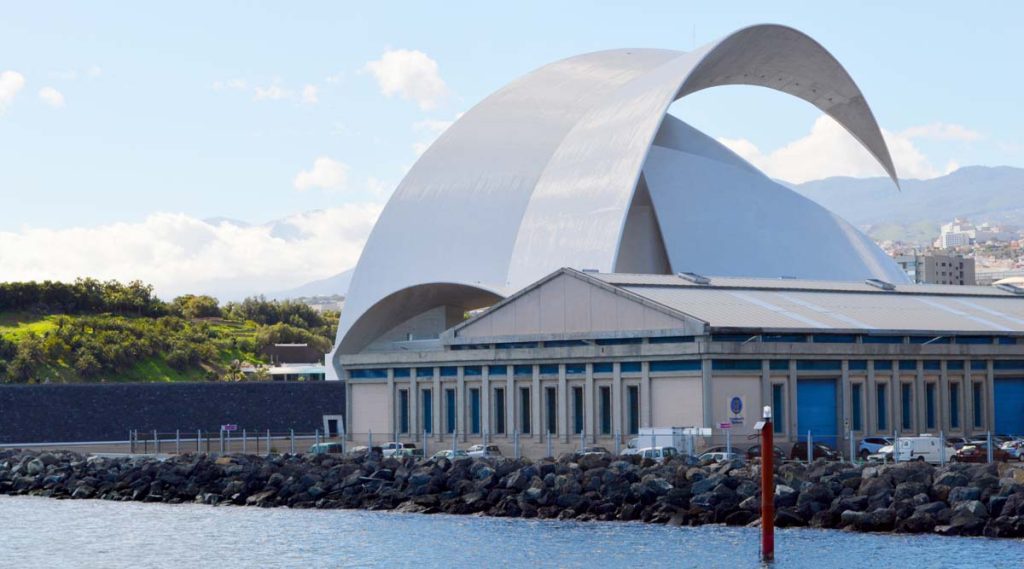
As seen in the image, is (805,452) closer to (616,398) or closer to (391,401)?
(616,398)

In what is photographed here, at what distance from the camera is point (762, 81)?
242 feet

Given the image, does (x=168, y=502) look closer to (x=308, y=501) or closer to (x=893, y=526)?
(x=308, y=501)

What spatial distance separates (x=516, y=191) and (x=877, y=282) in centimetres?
1524

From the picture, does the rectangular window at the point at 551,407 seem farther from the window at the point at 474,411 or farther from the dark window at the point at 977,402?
the dark window at the point at 977,402

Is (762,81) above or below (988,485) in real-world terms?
above

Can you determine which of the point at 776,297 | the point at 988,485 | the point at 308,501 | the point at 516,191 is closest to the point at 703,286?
the point at 776,297

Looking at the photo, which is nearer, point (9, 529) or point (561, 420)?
→ point (9, 529)

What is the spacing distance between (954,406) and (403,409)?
781 inches

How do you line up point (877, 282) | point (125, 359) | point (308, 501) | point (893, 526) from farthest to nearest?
point (125, 359)
point (877, 282)
point (308, 501)
point (893, 526)

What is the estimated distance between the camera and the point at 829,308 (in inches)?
2335

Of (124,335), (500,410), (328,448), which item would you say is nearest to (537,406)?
(500,410)

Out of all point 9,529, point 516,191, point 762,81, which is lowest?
point 9,529

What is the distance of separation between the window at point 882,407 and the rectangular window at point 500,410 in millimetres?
12598

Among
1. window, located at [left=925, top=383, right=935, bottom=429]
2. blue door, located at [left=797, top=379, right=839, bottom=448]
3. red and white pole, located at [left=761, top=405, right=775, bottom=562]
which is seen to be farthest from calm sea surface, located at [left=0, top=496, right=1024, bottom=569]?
window, located at [left=925, top=383, right=935, bottom=429]
